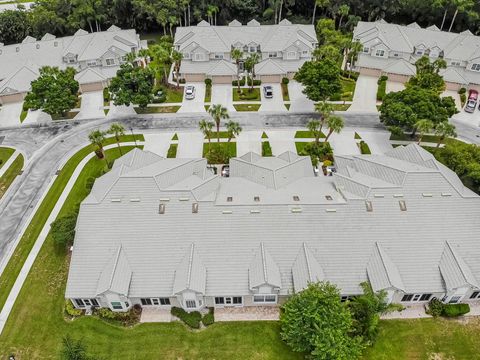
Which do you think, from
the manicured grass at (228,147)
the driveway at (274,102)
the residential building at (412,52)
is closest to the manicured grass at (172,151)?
the manicured grass at (228,147)

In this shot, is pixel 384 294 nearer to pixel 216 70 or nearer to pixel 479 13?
pixel 216 70

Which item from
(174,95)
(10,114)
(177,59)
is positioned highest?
(177,59)

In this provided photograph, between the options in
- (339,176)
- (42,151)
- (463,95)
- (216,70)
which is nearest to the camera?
(339,176)

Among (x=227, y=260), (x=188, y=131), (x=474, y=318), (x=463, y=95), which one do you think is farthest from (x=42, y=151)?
(x=463, y=95)

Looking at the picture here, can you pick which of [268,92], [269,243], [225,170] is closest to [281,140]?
[225,170]

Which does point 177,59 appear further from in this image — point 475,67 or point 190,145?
point 475,67

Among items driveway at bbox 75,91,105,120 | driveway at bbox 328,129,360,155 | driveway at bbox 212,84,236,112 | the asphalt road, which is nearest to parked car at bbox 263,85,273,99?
the asphalt road
